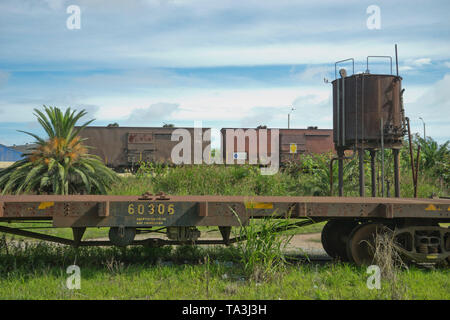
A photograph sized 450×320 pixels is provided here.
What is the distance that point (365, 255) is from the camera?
19.4 ft

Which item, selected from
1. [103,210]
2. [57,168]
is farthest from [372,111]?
[57,168]

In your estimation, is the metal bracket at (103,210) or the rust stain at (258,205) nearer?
the metal bracket at (103,210)

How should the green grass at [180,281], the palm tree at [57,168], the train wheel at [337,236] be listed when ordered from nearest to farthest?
1. the green grass at [180,281]
2. the train wheel at [337,236]
3. the palm tree at [57,168]

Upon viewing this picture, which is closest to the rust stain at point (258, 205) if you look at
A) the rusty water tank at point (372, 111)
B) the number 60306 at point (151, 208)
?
the number 60306 at point (151, 208)

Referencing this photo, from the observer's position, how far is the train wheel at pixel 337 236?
21.7 feet

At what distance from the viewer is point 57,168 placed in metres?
12.4

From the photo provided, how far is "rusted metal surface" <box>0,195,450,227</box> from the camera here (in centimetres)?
501

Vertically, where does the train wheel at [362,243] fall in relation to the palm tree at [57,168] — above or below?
below

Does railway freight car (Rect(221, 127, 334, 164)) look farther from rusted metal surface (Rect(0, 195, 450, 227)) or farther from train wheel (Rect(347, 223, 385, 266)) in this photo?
rusted metal surface (Rect(0, 195, 450, 227))

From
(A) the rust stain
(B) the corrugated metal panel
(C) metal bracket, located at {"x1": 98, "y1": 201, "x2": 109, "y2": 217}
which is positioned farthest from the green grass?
(B) the corrugated metal panel

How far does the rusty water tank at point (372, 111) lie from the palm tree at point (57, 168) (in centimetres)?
814

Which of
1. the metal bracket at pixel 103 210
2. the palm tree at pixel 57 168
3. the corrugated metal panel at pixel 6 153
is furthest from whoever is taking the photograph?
the corrugated metal panel at pixel 6 153

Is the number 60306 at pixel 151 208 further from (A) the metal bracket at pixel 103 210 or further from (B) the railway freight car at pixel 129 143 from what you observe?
(B) the railway freight car at pixel 129 143
